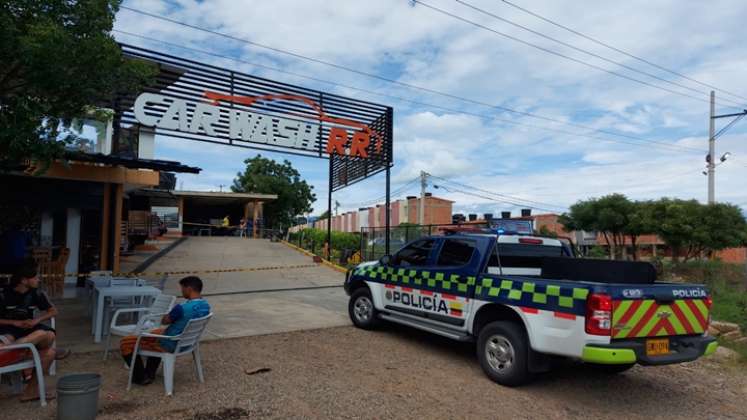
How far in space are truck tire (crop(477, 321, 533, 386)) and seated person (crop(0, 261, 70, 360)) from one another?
14.1 ft

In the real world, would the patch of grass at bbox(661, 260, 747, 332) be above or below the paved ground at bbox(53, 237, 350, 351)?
above

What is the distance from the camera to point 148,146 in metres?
11.5

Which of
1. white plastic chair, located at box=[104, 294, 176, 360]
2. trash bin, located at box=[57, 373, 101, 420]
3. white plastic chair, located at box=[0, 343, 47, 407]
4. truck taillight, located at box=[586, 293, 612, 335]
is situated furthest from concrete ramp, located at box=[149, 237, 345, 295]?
truck taillight, located at box=[586, 293, 612, 335]

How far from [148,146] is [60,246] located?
2842 mm

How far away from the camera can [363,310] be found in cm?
777

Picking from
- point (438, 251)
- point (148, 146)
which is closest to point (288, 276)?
point (148, 146)

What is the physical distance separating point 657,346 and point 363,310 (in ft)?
13.9

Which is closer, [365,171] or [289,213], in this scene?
[365,171]

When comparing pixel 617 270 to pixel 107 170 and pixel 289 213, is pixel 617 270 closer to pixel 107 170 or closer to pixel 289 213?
pixel 107 170

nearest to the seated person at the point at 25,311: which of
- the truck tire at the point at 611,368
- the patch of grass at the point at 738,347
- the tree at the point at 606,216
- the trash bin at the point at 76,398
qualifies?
the trash bin at the point at 76,398

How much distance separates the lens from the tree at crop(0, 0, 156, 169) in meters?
4.82

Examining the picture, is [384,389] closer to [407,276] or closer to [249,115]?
[407,276]

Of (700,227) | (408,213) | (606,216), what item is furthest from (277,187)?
(700,227)

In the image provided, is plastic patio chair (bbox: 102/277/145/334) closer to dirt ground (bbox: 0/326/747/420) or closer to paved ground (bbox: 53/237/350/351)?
paved ground (bbox: 53/237/350/351)
